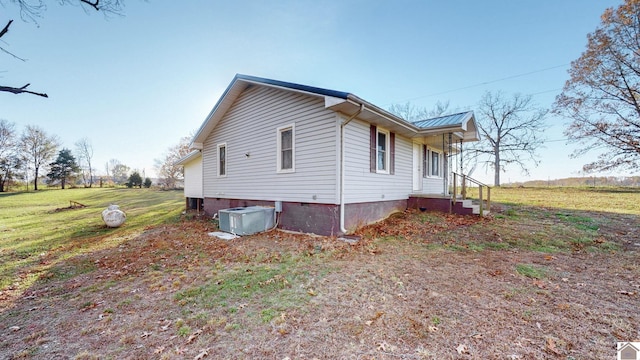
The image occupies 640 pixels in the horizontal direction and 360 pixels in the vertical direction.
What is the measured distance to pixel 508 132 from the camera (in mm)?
27547

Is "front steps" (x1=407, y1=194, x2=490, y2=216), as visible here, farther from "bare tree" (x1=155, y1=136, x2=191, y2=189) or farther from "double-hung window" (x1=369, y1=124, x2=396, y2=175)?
"bare tree" (x1=155, y1=136, x2=191, y2=189)

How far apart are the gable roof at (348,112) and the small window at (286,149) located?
4.42 ft

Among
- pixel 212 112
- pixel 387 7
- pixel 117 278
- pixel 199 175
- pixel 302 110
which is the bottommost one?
pixel 117 278

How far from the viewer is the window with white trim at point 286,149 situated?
7.84 meters

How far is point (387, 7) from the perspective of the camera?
10.5m

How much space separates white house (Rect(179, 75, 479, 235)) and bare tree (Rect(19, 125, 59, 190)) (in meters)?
41.3

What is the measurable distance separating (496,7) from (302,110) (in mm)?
10799

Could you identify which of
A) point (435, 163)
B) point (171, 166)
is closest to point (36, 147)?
point (171, 166)

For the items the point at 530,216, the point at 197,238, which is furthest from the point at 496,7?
the point at 197,238

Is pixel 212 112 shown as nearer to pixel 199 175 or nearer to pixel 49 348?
pixel 199 175

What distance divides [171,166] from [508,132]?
4173 centimetres

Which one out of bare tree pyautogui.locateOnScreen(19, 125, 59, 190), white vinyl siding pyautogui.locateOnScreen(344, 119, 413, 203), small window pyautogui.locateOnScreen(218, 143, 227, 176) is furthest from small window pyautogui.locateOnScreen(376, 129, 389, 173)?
bare tree pyautogui.locateOnScreen(19, 125, 59, 190)

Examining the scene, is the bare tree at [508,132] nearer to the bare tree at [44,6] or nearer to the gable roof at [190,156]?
the gable roof at [190,156]

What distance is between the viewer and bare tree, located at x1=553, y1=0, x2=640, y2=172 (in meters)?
11.5
